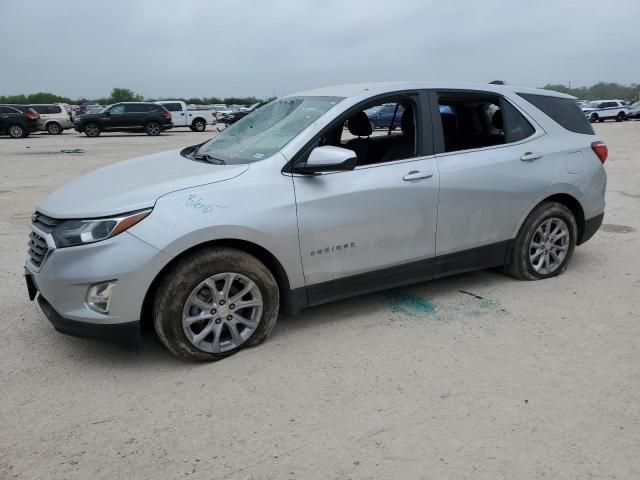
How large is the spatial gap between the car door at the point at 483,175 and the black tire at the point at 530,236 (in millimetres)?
129

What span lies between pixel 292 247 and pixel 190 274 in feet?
2.22

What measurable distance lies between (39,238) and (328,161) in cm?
187

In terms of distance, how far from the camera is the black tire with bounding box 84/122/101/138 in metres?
26.7

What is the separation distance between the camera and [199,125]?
32625mm

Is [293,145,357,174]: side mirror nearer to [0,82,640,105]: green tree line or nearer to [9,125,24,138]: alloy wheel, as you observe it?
[9,125,24,138]: alloy wheel

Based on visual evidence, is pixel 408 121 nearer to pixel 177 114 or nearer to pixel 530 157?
pixel 530 157

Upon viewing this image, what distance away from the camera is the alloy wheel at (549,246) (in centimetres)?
472

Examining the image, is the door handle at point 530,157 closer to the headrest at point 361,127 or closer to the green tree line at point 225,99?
the headrest at point 361,127

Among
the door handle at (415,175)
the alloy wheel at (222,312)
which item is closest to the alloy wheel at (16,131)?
the alloy wheel at (222,312)

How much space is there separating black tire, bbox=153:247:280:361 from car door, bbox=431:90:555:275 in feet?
4.94

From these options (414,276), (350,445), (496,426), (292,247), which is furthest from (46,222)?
(496,426)

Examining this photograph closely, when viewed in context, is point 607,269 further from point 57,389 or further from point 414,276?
point 57,389

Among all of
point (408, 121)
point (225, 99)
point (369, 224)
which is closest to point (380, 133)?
point (408, 121)

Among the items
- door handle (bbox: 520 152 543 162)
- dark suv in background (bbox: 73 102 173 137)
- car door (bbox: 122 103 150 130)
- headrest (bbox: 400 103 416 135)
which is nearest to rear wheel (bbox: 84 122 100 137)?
dark suv in background (bbox: 73 102 173 137)
